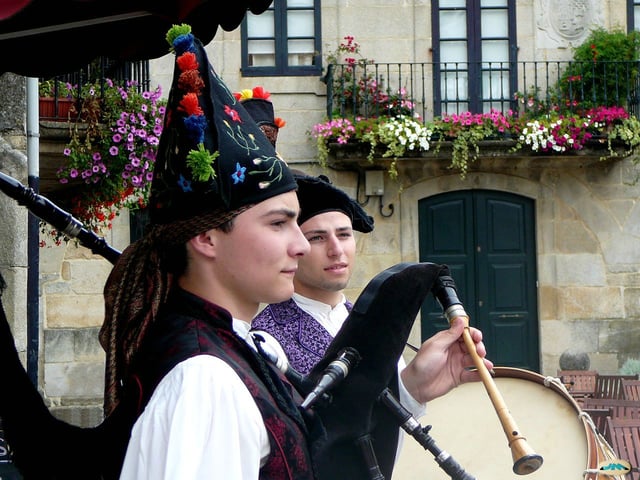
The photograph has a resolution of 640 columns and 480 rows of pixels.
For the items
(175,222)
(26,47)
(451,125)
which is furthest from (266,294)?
(451,125)

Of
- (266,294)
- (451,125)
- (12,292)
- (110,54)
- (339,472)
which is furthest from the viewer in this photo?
(451,125)

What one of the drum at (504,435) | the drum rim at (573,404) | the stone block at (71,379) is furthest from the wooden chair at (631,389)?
the stone block at (71,379)

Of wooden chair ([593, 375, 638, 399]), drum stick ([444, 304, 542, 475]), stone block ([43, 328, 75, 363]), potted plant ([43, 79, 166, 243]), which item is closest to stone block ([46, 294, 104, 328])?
stone block ([43, 328, 75, 363])

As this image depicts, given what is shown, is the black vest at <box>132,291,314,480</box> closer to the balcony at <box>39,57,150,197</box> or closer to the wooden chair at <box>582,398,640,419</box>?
the balcony at <box>39,57,150,197</box>

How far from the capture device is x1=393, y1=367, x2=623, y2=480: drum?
364 centimetres

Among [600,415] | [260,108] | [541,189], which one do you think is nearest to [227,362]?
[260,108]

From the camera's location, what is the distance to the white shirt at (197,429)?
162cm

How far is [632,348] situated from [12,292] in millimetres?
8775

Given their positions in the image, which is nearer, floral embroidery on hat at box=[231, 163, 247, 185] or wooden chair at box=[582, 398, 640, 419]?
floral embroidery on hat at box=[231, 163, 247, 185]

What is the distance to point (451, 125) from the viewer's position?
10961 mm

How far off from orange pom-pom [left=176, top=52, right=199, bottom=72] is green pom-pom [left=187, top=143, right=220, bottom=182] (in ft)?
0.48

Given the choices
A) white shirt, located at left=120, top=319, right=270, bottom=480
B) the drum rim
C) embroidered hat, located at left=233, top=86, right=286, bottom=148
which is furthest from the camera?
the drum rim

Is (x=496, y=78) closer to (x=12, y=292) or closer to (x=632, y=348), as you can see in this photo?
(x=632, y=348)

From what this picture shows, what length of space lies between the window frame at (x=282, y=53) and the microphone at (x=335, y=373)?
30.7ft
